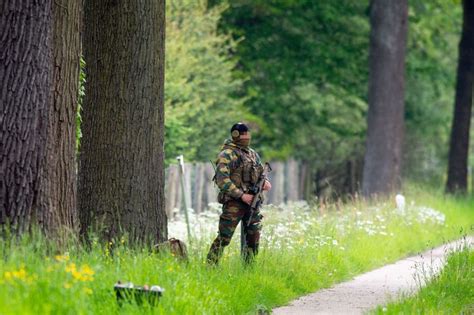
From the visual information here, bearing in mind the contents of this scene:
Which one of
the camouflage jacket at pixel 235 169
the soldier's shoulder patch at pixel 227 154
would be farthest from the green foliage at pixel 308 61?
the soldier's shoulder patch at pixel 227 154

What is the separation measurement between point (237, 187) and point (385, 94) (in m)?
15.0

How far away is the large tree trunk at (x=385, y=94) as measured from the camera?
28.8 meters

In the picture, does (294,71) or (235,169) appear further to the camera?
(294,71)

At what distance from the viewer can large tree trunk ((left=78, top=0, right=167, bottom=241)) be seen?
1384 cm

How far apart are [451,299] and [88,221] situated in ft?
13.6

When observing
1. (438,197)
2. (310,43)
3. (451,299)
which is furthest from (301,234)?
(310,43)

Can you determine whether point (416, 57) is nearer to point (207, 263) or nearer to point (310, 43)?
point (310, 43)

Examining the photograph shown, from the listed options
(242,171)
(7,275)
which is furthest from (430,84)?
(7,275)

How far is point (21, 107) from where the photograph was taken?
1120 cm

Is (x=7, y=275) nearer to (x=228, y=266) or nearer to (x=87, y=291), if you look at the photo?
(x=87, y=291)

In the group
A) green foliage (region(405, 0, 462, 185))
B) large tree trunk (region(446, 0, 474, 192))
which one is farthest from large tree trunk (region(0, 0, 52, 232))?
green foliage (region(405, 0, 462, 185))

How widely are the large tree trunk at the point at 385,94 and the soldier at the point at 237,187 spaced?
46.9ft

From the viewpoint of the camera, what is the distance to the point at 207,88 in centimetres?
2959

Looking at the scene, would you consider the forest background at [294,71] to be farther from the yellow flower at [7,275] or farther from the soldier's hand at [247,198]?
the yellow flower at [7,275]
